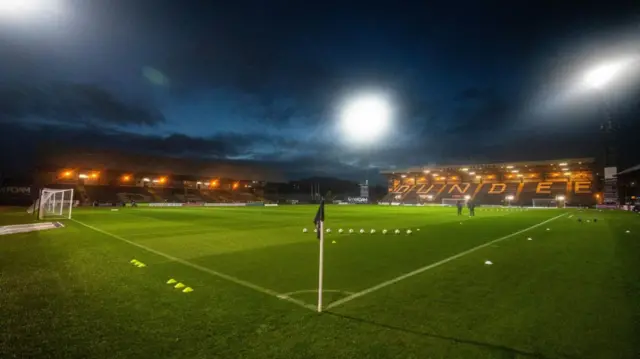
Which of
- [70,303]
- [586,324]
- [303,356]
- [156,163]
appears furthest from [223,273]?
[156,163]

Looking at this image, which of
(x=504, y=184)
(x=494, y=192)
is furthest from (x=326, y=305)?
(x=504, y=184)

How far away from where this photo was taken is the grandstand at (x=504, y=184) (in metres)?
67.5

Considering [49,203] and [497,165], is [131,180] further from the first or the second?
[497,165]

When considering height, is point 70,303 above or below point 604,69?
below

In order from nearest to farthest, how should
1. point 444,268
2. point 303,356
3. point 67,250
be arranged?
point 303,356 < point 444,268 < point 67,250

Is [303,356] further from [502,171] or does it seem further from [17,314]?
[502,171]

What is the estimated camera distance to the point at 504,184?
80.8m

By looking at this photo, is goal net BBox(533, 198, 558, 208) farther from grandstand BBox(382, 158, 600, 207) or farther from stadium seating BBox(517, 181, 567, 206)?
stadium seating BBox(517, 181, 567, 206)

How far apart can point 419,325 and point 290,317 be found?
6.40 feet

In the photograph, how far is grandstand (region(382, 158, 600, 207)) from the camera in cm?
6750

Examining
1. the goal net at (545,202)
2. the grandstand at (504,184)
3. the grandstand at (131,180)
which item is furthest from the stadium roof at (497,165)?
the grandstand at (131,180)

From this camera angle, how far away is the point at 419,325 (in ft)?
15.6

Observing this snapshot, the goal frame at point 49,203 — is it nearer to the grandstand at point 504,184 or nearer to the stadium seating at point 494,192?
the grandstand at point 504,184

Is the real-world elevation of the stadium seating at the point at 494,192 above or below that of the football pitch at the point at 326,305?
above
